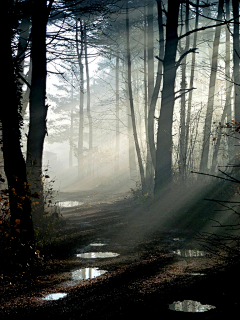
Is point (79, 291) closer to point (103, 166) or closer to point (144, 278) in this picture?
point (144, 278)

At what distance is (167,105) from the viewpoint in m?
9.27

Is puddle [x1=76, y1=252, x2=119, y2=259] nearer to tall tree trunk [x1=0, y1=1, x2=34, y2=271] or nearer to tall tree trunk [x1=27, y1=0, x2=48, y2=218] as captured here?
tall tree trunk [x1=0, y1=1, x2=34, y2=271]

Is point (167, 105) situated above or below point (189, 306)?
above

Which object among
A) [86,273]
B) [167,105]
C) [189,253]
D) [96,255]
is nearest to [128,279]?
[86,273]

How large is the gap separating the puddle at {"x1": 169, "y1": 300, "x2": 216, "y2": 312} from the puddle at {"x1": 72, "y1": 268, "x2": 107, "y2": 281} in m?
1.55

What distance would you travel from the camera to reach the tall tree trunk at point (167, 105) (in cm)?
909

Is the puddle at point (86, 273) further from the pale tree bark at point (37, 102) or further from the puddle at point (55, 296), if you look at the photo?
the pale tree bark at point (37, 102)

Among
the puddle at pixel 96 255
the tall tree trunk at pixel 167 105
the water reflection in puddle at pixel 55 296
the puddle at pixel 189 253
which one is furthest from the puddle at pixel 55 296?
the tall tree trunk at pixel 167 105

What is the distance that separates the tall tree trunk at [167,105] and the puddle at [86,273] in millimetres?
5318

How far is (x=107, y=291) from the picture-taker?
3.24 meters

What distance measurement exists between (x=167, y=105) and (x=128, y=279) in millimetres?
6704

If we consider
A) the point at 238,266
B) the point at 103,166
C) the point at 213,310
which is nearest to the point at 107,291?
the point at 213,310

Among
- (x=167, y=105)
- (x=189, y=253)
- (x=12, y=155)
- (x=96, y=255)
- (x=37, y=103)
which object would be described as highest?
(x=167, y=105)

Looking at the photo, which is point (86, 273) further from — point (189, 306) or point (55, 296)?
point (189, 306)
